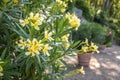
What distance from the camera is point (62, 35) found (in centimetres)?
222

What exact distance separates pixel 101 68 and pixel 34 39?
4.16 metres

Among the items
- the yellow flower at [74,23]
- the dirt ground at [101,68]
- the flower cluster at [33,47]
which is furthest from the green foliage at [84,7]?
the flower cluster at [33,47]

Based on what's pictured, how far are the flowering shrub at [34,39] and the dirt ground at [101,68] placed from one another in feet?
7.27

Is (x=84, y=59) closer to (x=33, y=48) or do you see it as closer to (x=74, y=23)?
(x=74, y=23)

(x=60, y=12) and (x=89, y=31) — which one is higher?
(x=60, y=12)

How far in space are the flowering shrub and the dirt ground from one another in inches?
87.2

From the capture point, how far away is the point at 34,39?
1865mm

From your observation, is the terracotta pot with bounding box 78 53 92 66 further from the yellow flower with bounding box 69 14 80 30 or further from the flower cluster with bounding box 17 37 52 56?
the flower cluster with bounding box 17 37 52 56

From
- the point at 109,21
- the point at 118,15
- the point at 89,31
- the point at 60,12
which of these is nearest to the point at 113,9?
the point at 118,15

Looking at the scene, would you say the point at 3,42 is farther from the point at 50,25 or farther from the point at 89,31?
the point at 89,31

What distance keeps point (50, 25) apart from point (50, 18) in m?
0.06

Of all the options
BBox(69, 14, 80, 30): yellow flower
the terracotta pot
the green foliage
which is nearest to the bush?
the terracotta pot

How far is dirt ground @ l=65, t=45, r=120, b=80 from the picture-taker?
205 inches

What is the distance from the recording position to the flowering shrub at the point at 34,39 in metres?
1.95
